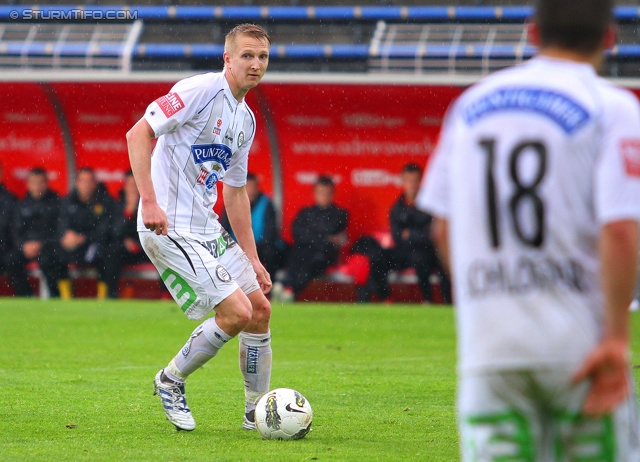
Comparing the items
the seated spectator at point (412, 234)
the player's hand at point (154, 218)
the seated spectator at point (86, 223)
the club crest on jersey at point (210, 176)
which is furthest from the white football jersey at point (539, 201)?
the seated spectator at point (86, 223)

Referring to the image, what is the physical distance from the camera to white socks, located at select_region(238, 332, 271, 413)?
640cm

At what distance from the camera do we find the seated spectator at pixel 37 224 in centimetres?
1694

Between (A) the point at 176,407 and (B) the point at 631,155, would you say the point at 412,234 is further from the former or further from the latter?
(B) the point at 631,155

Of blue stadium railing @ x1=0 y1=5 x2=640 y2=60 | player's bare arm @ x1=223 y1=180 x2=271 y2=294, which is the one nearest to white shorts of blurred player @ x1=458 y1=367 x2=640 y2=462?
player's bare arm @ x1=223 y1=180 x2=271 y2=294

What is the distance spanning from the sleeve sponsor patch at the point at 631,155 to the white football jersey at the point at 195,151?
387 centimetres

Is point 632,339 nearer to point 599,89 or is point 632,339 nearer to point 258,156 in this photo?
point 258,156

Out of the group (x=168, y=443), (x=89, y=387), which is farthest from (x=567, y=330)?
(x=89, y=387)

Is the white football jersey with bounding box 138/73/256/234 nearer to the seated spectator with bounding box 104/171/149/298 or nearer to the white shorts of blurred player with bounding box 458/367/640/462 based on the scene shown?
the white shorts of blurred player with bounding box 458/367/640/462

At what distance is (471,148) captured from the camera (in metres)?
2.70

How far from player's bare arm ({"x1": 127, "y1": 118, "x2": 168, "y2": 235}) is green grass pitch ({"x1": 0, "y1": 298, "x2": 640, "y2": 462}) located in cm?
116

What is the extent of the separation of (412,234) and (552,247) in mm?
12900

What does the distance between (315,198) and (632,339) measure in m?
6.11

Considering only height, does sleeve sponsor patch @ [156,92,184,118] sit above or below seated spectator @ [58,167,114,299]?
above

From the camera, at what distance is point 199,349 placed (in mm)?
6215
